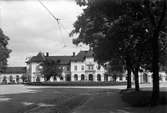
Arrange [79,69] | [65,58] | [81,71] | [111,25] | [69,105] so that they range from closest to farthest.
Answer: [111,25]
[69,105]
[81,71]
[79,69]
[65,58]

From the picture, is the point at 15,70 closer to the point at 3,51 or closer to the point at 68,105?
the point at 3,51

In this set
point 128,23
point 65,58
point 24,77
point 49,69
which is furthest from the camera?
point 24,77

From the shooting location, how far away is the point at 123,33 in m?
20.8

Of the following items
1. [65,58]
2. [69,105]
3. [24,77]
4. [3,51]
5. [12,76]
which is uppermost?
[65,58]

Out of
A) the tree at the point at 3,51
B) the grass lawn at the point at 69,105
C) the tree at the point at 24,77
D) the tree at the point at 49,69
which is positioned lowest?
the grass lawn at the point at 69,105

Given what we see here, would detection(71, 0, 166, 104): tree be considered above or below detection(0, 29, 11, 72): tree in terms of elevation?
below

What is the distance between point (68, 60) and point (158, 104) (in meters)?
112

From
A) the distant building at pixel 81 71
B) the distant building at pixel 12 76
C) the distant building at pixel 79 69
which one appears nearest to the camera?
the distant building at pixel 81 71

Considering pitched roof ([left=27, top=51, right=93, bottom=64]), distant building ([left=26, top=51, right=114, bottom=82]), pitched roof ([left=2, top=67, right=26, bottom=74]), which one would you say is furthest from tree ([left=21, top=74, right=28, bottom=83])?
pitched roof ([left=27, top=51, right=93, bottom=64])

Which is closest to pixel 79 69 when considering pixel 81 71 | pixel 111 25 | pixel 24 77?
pixel 81 71

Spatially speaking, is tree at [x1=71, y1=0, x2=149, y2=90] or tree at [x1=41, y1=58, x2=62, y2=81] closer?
tree at [x1=71, y1=0, x2=149, y2=90]

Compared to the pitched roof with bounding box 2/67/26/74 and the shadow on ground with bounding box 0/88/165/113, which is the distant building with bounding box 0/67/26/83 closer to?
the pitched roof with bounding box 2/67/26/74

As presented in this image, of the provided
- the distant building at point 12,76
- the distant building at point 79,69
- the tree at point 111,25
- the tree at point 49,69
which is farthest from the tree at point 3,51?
the distant building at point 12,76

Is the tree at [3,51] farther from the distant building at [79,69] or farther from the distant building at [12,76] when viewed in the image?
the distant building at [12,76]
